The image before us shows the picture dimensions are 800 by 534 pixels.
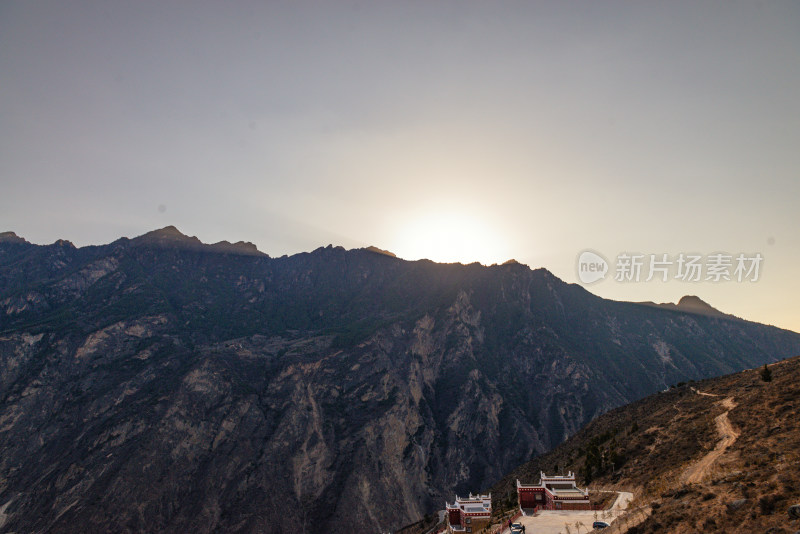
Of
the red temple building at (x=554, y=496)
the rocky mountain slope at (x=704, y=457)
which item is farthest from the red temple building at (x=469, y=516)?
the rocky mountain slope at (x=704, y=457)

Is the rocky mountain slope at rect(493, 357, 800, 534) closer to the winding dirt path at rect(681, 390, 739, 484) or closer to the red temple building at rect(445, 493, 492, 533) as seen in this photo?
the winding dirt path at rect(681, 390, 739, 484)

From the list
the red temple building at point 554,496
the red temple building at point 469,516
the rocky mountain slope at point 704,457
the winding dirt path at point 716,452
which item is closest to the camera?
the rocky mountain slope at point 704,457

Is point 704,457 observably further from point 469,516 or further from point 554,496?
point 469,516

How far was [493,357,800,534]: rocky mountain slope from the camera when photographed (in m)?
32.6

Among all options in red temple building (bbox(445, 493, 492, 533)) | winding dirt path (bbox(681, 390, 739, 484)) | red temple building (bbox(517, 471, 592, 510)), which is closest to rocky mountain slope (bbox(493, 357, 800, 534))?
winding dirt path (bbox(681, 390, 739, 484))

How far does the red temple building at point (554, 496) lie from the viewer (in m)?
62.0

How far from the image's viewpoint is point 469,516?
7238cm

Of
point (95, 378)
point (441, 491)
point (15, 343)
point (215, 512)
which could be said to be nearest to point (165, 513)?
point (215, 512)

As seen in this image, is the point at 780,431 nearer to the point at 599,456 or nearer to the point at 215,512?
the point at 599,456

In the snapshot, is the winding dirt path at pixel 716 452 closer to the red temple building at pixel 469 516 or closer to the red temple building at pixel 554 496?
the red temple building at pixel 554 496

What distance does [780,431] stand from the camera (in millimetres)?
55625

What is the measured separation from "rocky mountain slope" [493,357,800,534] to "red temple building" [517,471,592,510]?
6957 mm

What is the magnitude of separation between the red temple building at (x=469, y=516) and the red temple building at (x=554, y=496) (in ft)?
23.4

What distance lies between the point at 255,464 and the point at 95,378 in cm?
7681
